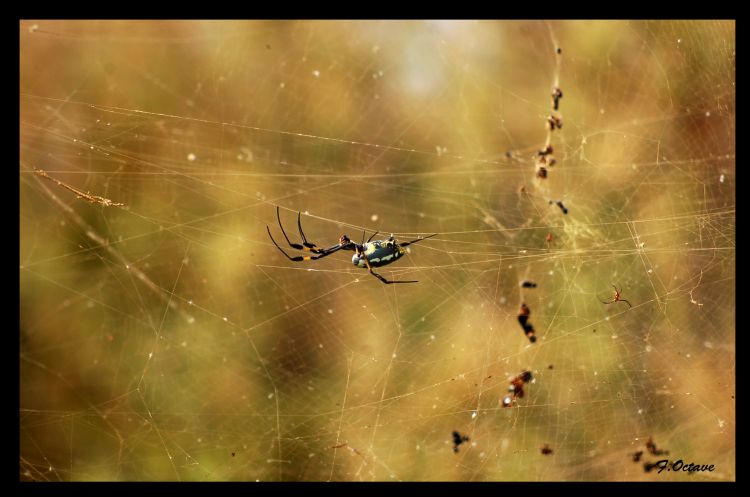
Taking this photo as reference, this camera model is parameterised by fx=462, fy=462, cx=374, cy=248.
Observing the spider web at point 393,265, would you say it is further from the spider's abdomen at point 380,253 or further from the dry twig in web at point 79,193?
the spider's abdomen at point 380,253

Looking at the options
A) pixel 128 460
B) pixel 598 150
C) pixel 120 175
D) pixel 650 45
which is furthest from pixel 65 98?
pixel 650 45

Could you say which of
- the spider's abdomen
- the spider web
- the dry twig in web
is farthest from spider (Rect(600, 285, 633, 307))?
the dry twig in web

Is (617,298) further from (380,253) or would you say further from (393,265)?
(380,253)

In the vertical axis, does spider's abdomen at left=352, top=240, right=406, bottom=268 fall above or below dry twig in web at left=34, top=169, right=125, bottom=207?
below

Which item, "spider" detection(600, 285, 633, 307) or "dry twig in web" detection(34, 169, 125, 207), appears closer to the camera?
"dry twig in web" detection(34, 169, 125, 207)

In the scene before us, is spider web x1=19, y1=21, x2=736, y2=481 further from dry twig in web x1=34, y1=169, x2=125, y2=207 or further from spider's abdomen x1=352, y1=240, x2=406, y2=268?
spider's abdomen x1=352, y1=240, x2=406, y2=268

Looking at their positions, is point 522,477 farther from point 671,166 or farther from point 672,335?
point 671,166
